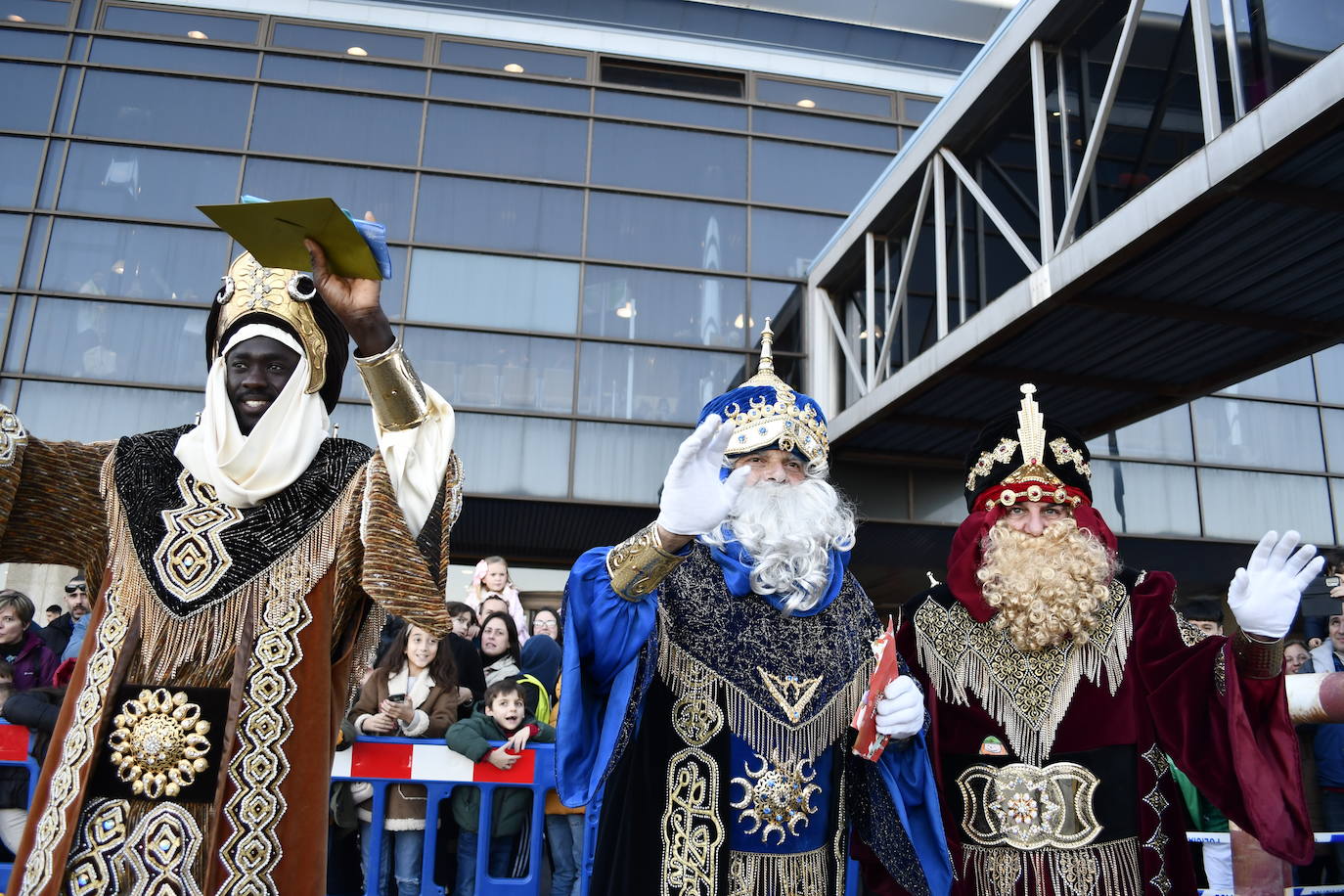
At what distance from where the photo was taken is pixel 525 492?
11531 millimetres

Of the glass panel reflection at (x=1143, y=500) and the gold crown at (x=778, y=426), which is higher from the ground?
the glass panel reflection at (x=1143, y=500)

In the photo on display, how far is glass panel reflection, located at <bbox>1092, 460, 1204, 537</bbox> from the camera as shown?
12328 mm

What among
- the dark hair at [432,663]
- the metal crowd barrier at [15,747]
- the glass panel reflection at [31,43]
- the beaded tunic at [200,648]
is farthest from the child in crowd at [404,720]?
the glass panel reflection at [31,43]

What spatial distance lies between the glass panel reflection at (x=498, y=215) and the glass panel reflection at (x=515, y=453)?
2286mm

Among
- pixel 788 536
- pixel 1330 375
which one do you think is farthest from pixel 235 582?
pixel 1330 375

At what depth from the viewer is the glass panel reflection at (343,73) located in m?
12.6

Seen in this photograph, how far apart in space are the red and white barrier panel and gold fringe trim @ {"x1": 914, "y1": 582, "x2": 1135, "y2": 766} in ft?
6.68

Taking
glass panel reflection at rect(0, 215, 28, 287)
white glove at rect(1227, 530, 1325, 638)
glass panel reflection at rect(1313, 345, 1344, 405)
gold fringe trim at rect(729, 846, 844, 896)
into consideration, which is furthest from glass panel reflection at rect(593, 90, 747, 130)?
gold fringe trim at rect(729, 846, 844, 896)

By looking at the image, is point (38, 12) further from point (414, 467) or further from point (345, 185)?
point (414, 467)

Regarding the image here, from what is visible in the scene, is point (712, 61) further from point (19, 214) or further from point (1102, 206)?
point (19, 214)

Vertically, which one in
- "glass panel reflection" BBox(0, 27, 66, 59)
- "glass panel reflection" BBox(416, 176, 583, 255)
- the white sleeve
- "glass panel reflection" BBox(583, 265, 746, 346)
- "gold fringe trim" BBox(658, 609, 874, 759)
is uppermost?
"glass panel reflection" BBox(0, 27, 66, 59)

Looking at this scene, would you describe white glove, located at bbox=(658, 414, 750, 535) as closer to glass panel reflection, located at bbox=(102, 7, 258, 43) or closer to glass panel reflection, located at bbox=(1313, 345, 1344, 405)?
glass panel reflection, located at bbox=(102, 7, 258, 43)

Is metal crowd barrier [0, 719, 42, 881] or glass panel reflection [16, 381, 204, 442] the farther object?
glass panel reflection [16, 381, 204, 442]

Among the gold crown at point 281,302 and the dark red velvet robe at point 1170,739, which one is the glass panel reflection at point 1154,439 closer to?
the dark red velvet robe at point 1170,739
